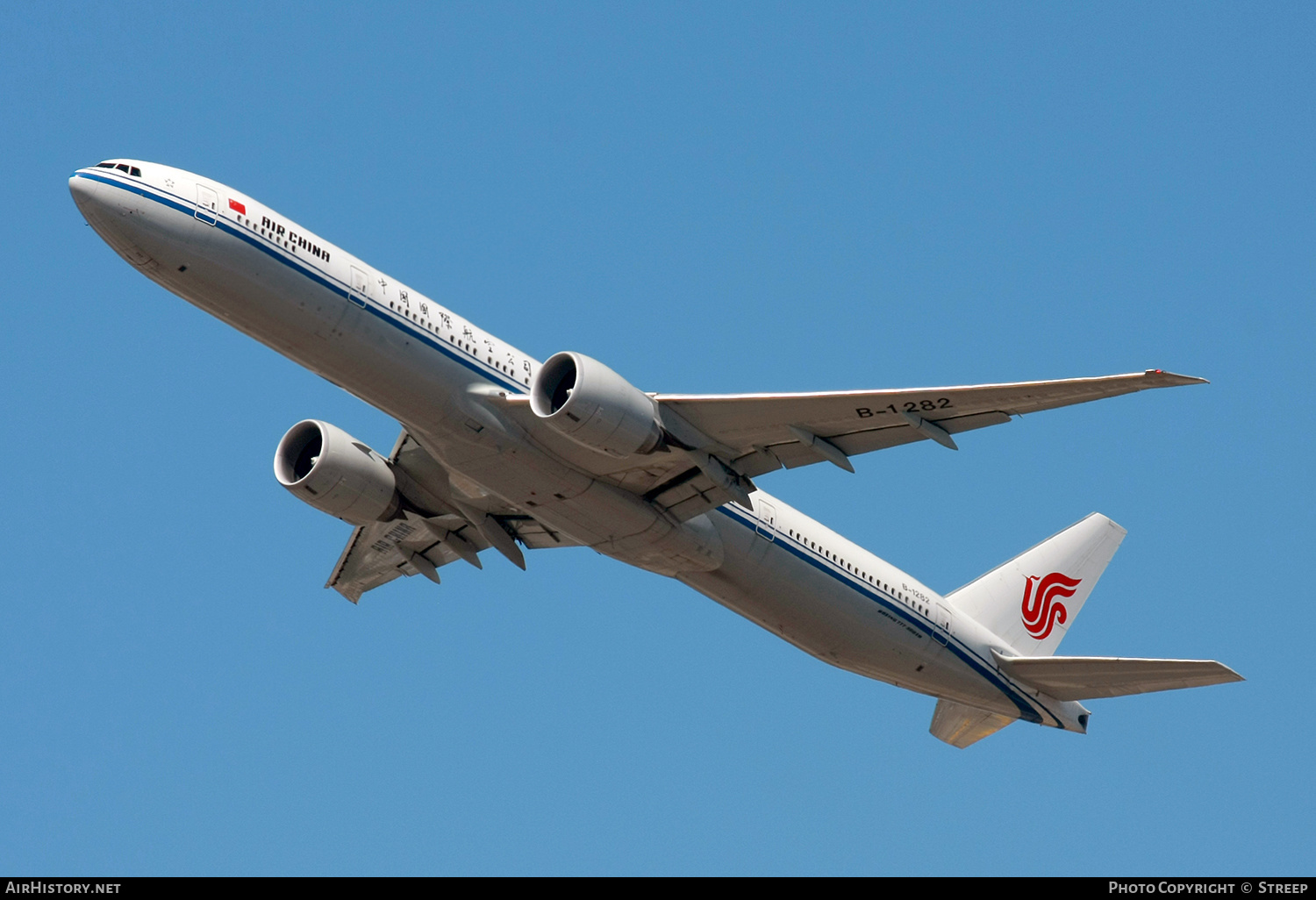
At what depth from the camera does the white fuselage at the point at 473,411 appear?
85.6 feet

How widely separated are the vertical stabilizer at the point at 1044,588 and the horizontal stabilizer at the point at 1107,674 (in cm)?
152

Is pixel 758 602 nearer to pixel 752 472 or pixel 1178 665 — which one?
pixel 752 472

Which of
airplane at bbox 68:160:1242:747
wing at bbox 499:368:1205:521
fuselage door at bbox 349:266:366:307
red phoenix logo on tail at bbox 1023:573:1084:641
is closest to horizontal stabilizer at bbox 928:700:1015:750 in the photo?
airplane at bbox 68:160:1242:747

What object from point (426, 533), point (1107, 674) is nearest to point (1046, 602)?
point (1107, 674)

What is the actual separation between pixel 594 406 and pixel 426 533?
10295 mm

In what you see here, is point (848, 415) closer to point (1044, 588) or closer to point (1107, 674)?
point (1107, 674)

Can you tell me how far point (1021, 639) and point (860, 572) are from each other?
6.25m

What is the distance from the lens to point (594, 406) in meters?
26.5

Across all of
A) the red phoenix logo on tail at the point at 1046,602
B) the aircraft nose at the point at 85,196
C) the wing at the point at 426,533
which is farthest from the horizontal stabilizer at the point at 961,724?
the aircraft nose at the point at 85,196

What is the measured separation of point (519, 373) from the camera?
28.7 m

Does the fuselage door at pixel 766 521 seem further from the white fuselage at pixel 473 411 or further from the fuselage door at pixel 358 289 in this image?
the fuselage door at pixel 358 289
